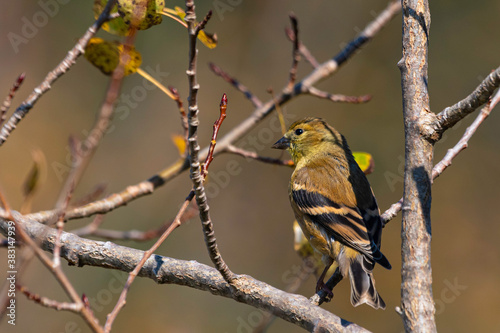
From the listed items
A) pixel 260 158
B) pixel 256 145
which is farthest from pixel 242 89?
pixel 256 145

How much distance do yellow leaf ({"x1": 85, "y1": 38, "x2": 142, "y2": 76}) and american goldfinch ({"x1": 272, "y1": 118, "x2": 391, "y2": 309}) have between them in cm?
196

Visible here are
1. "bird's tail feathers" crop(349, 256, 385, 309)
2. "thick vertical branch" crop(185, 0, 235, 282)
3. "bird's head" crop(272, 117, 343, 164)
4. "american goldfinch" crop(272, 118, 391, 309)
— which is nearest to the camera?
"thick vertical branch" crop(185, 0, 235, 282)

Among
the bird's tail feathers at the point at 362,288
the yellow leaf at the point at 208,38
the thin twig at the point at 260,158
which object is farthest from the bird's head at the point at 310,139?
the yellow leaf at the point at 208,38

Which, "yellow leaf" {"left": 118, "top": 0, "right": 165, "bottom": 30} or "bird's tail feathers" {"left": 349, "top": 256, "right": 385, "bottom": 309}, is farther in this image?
"bird's tail feathers" {"left": 349, "top": 256, "right": 385, "bottom": 309}

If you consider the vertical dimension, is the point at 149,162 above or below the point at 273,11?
below

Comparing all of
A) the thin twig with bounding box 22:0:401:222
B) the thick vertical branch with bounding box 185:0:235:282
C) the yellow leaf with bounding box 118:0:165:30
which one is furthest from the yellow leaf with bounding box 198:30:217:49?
the thin twig with bounding box 22:0:401:222

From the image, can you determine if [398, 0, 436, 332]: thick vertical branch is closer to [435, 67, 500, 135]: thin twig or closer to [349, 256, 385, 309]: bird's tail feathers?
[435, 67, 500, 135]: thin twig

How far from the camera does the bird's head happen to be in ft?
16.1

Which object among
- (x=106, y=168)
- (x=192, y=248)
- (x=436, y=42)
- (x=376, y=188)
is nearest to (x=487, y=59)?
(x=436, y=42)

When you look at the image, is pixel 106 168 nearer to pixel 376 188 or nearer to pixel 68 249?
pixel 376 188

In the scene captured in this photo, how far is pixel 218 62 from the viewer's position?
331 inches

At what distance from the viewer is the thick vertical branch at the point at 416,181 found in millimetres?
2053

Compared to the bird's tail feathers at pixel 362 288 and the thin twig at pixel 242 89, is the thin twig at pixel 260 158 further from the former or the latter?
the bird's tail feathers at pixel 362 288

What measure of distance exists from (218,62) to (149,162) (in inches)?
80.4
